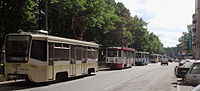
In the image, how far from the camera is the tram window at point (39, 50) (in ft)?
64.6

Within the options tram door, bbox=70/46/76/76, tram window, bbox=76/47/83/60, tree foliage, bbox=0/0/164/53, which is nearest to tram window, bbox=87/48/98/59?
tram window, bbox=76/47/83/60

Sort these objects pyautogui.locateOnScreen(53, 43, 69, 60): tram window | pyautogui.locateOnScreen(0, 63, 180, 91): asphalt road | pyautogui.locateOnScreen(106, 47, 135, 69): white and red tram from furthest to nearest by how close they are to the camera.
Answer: pyautogui.locateOnScreen(106, 47, 135, 69): white and red tram
pyautogui.locateOnScreen(53, 43, 69, 60): tram window
pyautogui.locateOnScreen(0, 63, 180, 91): asphalt road

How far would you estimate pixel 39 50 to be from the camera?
19828 mm

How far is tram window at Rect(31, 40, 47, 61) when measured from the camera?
1970 cm

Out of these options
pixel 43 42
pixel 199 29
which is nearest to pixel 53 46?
pixel 43 42

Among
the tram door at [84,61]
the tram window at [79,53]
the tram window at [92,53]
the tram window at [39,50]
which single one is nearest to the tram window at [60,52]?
the tram window at [39,50]

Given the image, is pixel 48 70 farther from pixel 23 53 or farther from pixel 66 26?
pixel 66 26

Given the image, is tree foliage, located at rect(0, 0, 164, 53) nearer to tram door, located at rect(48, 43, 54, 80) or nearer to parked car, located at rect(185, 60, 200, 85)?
tram door, located at rect(48, 43, 54, 80)

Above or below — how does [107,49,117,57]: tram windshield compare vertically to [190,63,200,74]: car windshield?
above

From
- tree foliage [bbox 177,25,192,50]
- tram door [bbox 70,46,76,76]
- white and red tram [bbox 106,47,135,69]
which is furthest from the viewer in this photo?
tree foliage [bbox 177,25,192,50]

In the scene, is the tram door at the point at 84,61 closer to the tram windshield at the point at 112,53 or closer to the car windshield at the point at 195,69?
the car windshield at the point at 195,69

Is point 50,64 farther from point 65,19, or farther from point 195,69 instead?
point 65,19

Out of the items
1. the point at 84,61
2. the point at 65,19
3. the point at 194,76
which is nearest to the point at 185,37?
the point at 65,19

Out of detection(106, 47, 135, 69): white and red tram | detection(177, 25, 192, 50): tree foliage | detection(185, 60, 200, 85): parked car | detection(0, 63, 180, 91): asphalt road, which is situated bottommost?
detection(0, 63, 180, 91): asphalt road
